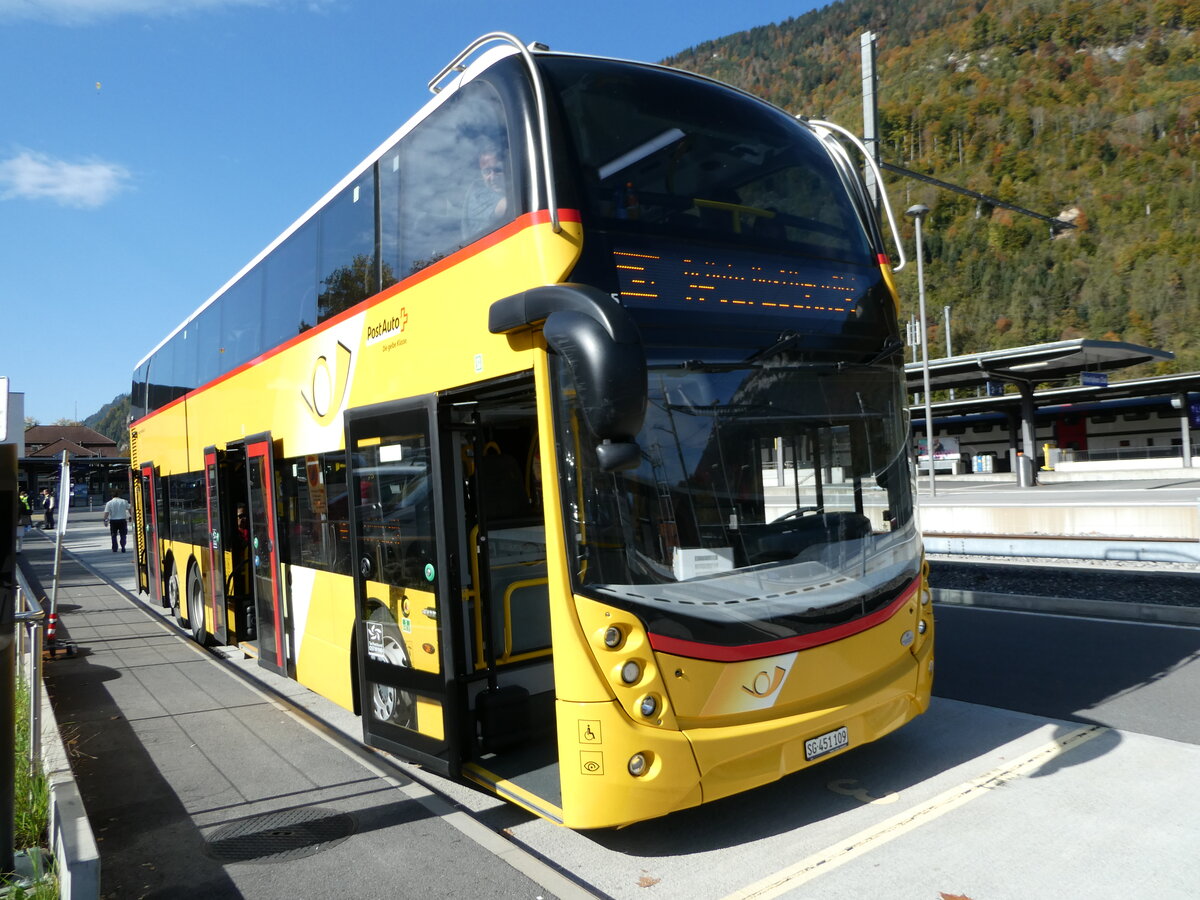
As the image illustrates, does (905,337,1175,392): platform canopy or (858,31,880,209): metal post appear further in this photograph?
(905,337,1175,392): platform canopy

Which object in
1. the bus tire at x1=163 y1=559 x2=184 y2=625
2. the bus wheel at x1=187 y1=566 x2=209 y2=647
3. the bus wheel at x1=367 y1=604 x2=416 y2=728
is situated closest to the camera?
the bus wheel at x1=367 y1=604 x2=416 y2=728

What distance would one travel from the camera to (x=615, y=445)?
4047mm

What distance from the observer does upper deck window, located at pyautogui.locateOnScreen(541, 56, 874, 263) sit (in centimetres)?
484

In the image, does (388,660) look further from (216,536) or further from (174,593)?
(174,593)

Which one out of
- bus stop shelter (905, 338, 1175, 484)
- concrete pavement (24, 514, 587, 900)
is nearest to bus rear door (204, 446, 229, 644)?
concrete pavement (24, 514, 587, 900)

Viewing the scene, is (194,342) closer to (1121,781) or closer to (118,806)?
(118,806)

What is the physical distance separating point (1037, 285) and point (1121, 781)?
372ft

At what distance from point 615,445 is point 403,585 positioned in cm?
241

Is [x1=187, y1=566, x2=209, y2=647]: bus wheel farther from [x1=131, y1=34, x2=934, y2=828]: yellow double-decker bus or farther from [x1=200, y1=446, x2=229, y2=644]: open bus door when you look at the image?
[x1=131, y1=34, x2=934, y2=828]: yellow double-decker bus

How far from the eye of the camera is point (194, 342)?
11469 mm

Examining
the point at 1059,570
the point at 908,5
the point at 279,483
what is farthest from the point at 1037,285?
the point at 279,483

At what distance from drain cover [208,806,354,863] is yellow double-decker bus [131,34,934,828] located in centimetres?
63

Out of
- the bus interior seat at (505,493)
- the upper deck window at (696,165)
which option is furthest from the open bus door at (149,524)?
the upper deck window at (696,165)

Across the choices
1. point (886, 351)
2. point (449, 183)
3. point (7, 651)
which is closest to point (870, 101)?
point (886, 351)
